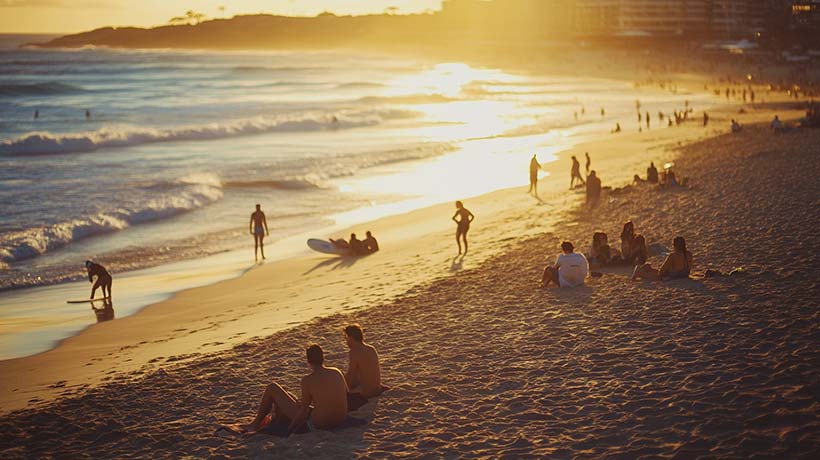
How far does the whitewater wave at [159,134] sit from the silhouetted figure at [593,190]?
29.4 m

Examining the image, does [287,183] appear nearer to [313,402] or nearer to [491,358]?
[491,358]

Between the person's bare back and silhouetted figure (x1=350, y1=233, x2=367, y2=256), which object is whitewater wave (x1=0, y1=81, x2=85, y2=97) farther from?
the person's bare back

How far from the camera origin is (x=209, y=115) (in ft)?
185

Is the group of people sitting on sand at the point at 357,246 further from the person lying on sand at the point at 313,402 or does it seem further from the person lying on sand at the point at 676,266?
the person lying on sand at the point at 313,402

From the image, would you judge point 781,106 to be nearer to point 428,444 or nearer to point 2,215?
point 2,215

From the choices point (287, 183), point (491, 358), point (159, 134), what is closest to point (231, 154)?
point (159, 134)

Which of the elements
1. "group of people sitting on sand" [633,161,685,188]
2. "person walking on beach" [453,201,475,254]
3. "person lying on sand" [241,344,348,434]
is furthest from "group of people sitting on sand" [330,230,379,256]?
"person lying on sand" [241,344,348,434]

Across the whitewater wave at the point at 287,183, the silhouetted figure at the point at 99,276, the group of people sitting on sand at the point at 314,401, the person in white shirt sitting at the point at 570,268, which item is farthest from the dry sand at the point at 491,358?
the whitewater wave at the point at 287,183

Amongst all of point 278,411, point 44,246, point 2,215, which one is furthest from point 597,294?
point 2,215

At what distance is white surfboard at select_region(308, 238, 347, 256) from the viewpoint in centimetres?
1727

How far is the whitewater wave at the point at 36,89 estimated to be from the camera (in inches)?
2930

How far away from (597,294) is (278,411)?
5732 mm

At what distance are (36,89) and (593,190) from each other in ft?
236

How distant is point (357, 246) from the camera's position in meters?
17.2
